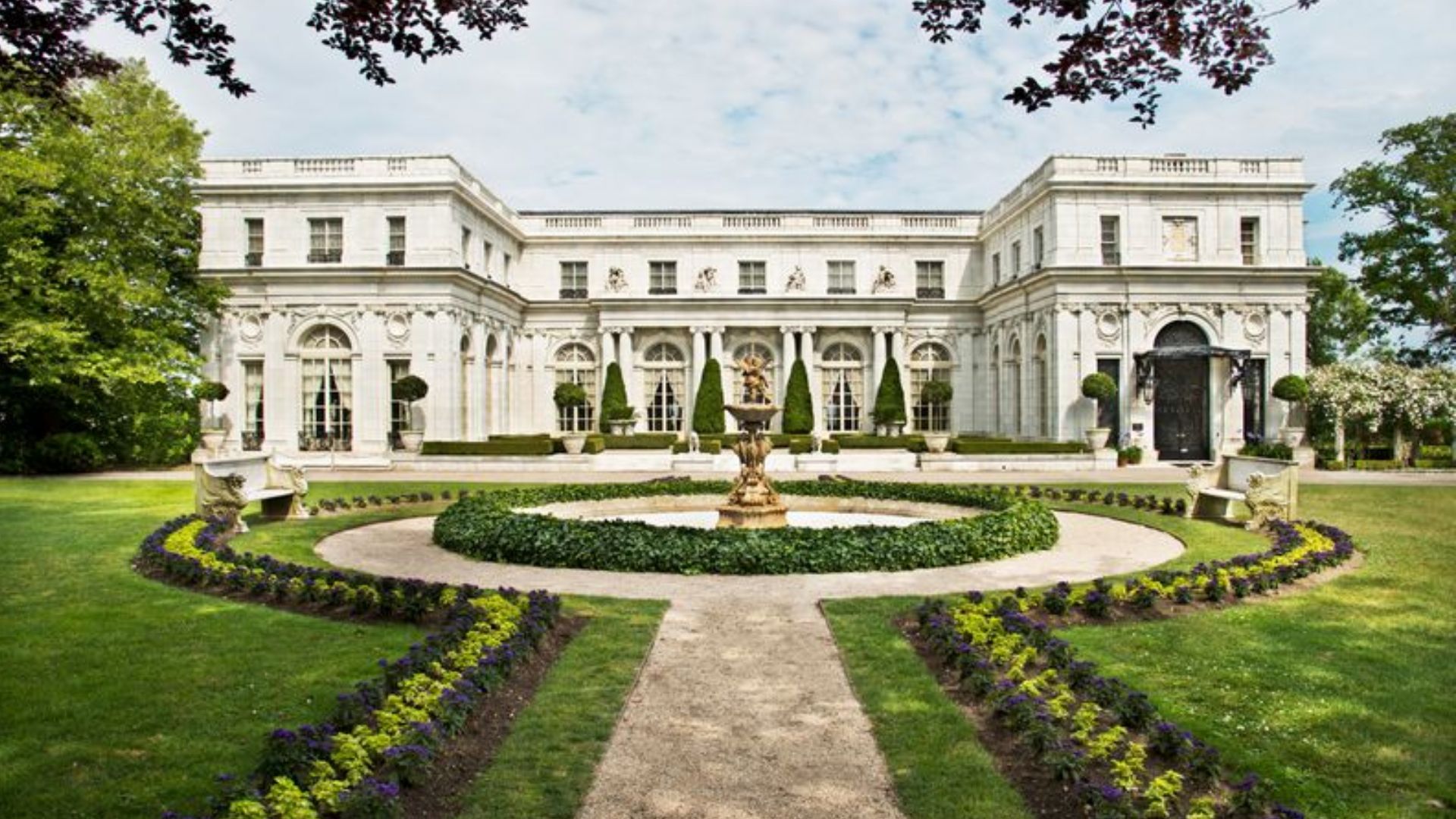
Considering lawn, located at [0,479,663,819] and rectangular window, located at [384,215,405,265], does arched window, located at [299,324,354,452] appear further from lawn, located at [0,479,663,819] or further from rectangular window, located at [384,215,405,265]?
lawn, located at [0,479,663,819]

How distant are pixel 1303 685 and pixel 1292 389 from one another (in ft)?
95.9

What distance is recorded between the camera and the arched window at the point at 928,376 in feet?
137

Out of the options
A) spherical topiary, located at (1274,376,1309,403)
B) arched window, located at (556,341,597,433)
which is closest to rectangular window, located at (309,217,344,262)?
arched window, located at (556,341,597,433)

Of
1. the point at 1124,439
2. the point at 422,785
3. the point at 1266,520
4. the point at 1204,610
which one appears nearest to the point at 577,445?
the point at 1124,439

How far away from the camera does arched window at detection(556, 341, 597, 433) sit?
4159cm

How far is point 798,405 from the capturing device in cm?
3822

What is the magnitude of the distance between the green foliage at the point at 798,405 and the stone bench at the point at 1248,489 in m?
21.4

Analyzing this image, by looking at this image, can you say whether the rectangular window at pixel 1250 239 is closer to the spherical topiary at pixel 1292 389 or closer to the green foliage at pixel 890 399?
the spherical topiary at pixel 1292 389

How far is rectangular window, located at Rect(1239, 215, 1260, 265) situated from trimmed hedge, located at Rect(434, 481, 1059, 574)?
25.4 m

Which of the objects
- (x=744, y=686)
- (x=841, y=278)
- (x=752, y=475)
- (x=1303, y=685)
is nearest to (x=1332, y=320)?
(x=841, y=278)

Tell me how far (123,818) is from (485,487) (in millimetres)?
19068

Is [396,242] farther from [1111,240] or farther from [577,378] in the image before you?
[1111,240]

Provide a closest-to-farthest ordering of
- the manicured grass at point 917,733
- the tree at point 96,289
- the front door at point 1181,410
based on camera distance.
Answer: the manicured grass at point 917,733 → the tree at point 96,289 → the front door at point 1181,410

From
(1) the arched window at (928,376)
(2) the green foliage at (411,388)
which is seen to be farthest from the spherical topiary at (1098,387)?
(2) the green foliage at (411,388)
